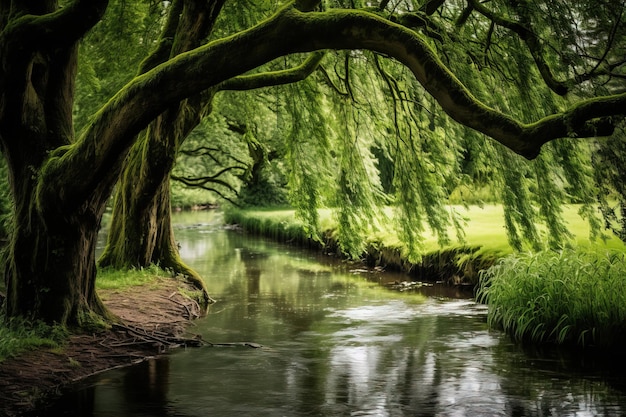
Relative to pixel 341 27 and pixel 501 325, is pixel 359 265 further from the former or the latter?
pixel 341 27

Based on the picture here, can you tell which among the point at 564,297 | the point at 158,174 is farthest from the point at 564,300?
the point at 158,174

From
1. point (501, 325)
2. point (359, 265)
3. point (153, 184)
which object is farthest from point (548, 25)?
point (359, 265)

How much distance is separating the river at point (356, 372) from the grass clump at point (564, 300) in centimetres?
41

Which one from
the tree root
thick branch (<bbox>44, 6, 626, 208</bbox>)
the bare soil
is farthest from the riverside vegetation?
the bare soil

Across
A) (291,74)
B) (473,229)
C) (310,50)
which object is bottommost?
(473,229)

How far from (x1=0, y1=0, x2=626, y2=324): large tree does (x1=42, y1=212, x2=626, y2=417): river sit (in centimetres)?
153

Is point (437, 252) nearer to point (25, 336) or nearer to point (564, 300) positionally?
point (564, 300)

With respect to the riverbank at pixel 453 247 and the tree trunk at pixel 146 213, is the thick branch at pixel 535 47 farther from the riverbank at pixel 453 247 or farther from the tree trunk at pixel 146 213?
the tree trunk at pixel 146 213

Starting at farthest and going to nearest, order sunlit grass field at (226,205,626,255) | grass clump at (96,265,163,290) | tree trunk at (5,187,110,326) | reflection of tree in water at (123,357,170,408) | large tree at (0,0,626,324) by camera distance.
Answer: sunlit grass field at (226,205,626,255) → grass clump at (96,265,163,290) → tree trunk at (5,187,110,326) → reflection of tree in water at (123,357,170,408) → large tree at (0,0,626,324)

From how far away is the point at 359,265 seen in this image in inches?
803

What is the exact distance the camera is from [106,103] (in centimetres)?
827

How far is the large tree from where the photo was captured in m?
6.25

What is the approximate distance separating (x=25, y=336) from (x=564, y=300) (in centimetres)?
679

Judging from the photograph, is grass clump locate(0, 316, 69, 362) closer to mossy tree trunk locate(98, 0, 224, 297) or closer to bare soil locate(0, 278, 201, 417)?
bare soil locate(0, 278, 201, 417)
